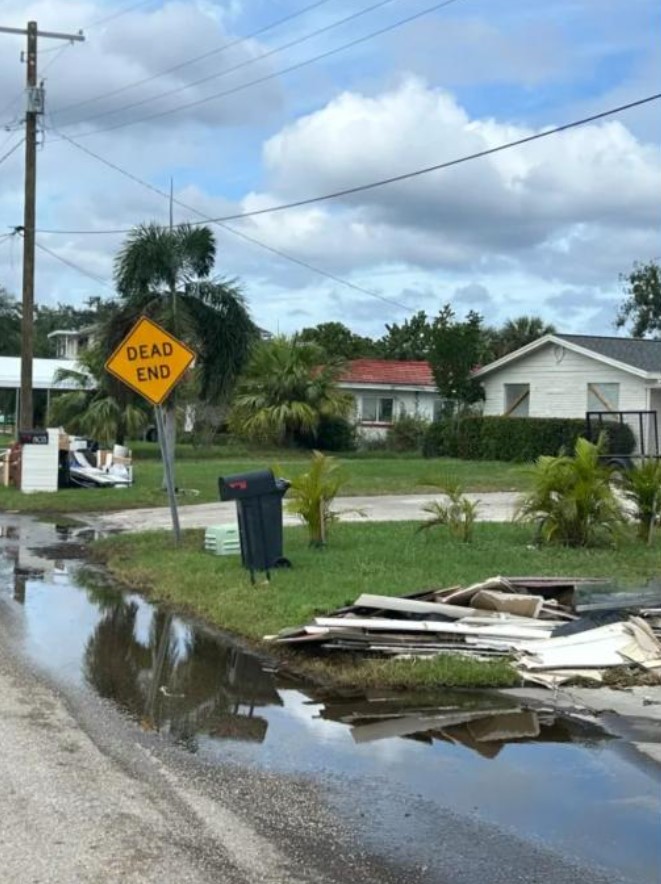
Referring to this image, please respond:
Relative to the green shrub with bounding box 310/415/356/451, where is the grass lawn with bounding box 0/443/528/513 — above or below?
below

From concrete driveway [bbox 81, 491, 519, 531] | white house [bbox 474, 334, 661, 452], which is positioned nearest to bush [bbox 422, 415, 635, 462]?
white house [bbox 474, 334, 661, 452]

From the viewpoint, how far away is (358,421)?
43281 millimetres

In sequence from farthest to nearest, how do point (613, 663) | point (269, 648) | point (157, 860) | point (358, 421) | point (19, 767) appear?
point (358, 421)
point (269, 648)
point (613, 663)
point (19, 767)
point (157, 860)

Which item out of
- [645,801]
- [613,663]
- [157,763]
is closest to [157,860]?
[157,763]

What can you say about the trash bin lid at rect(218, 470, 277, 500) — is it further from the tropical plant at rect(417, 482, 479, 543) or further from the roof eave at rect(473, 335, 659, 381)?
the roof eave at rect(473, 335, 659, 381)

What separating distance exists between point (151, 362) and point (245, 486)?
3.53 metres

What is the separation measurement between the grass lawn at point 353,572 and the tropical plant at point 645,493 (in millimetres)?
271

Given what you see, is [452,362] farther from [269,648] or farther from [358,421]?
[269,648]

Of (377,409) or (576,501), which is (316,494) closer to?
(576,501)

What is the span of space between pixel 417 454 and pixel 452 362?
3.56 meters

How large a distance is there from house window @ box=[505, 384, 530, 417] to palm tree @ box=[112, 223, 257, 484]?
16217mm

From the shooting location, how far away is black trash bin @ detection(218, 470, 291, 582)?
10883 mm

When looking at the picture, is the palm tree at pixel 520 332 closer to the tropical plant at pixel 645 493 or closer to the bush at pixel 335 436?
the bush at pixel 335 436

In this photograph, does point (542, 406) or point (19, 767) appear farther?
point (542, 406)
